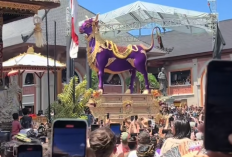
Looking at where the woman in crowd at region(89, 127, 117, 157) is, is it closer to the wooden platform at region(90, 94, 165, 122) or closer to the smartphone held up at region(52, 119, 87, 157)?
the smartphone held up at region(52, 119, 87, 157)

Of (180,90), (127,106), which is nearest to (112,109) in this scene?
(127,106)

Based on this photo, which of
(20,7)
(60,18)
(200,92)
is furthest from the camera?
(200,92)

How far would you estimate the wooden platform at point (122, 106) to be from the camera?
53.3 ft

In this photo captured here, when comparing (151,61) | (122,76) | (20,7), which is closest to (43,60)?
(20,7)

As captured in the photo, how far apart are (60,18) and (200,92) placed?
11583 mm

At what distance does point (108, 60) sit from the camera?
1652 centimetres

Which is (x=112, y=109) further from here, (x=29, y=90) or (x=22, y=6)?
(x=29, y=90)

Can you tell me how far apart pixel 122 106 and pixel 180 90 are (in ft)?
60.9

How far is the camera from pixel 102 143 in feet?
8.42

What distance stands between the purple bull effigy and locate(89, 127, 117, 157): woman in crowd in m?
13.6

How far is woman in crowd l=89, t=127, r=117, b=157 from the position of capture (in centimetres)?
Answer: 257

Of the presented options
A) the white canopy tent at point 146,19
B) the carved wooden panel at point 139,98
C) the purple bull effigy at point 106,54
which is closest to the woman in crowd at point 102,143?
the purple bull effigy at point 106,54

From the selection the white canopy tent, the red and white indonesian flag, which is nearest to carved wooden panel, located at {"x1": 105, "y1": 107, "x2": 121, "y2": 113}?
the red and white indonesian flag

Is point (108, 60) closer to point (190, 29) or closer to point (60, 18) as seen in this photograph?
point (60, 18)
